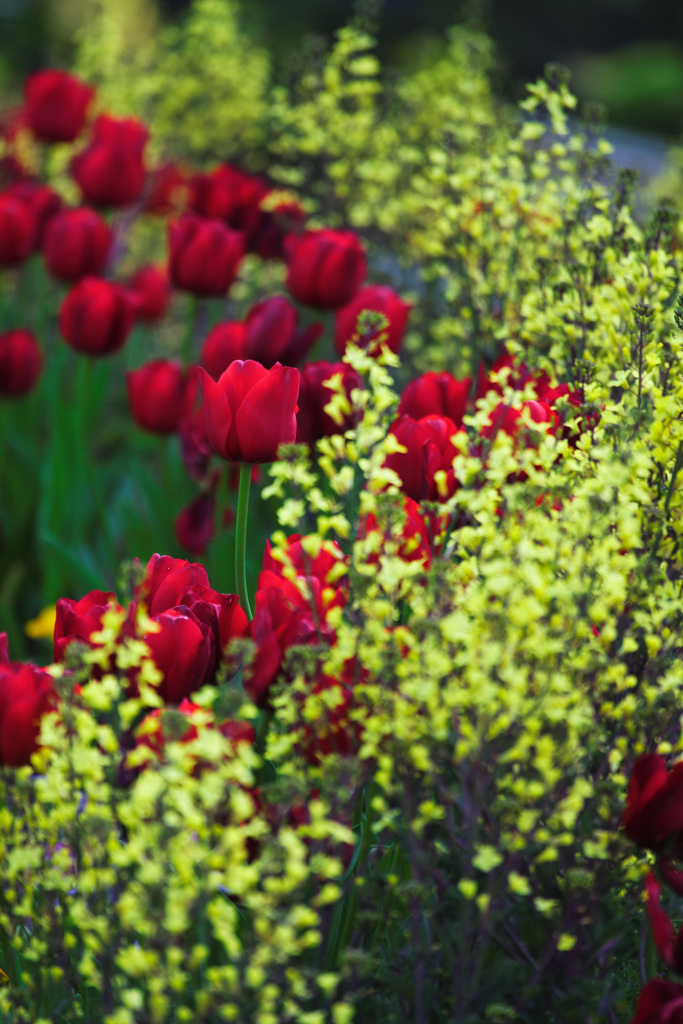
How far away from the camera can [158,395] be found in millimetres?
2297

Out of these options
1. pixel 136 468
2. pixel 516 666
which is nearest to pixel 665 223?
pixel 516 666

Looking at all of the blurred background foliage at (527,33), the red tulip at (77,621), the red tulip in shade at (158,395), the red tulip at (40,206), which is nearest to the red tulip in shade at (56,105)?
the red tulip at (40,206)

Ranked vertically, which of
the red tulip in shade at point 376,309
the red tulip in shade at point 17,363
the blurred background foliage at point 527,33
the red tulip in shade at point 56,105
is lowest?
the red tulip in shade at point 17,363

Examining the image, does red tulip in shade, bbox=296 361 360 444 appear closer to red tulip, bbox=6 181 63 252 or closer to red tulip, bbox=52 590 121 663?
red tulip, bbox=52 590 121 663

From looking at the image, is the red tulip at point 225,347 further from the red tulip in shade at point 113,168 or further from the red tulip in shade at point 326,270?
the red tulip in shade at point 113,168

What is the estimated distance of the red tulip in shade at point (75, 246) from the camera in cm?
265

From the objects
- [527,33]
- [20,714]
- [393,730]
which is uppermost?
[527,33]

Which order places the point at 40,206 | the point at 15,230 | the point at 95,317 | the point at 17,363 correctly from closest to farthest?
the point at 95,317 → the point at 17,363 → the point at 15,230 → the point at 40,206

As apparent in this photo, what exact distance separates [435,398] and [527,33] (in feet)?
55.2

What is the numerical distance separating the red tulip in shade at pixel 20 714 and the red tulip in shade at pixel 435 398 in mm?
669

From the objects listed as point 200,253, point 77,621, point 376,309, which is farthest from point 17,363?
point 77,621

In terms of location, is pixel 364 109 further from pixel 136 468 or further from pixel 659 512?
pixel 659 512

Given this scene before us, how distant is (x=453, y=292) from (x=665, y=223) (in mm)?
760

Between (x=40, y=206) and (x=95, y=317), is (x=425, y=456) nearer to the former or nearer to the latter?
(x=95, y=317)
